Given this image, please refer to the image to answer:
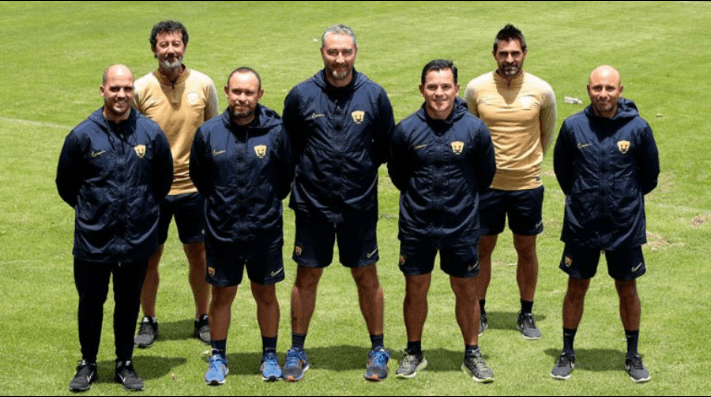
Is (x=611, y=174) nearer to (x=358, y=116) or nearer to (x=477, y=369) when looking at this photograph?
(x=477, y=369)

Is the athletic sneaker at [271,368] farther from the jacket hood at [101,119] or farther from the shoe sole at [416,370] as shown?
the jacket hood at [101,119]

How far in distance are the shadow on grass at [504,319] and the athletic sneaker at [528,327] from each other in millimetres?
81

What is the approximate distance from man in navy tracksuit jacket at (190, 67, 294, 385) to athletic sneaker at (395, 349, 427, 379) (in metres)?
1.06

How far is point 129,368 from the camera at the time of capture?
9180mm

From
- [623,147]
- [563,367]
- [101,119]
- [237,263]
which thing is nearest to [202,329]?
[237,263]

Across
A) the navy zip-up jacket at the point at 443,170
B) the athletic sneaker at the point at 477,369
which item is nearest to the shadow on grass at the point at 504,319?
the athletic sneaker at the point at 477,369

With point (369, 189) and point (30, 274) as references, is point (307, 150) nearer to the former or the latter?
point (369, 189)

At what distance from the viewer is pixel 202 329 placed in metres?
10.5

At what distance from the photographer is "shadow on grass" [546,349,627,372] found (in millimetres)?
9758

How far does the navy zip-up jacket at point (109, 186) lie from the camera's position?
8711 mm

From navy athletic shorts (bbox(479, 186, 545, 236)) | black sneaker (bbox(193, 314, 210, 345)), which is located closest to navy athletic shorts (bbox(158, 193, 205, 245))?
black sneaker (bbox(193, 314, 210, 345))

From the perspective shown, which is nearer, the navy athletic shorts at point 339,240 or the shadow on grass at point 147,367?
the navy athletic shorts at point 339,240

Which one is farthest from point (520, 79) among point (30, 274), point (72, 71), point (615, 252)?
point (72, 71)

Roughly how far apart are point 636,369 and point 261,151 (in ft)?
11.5
